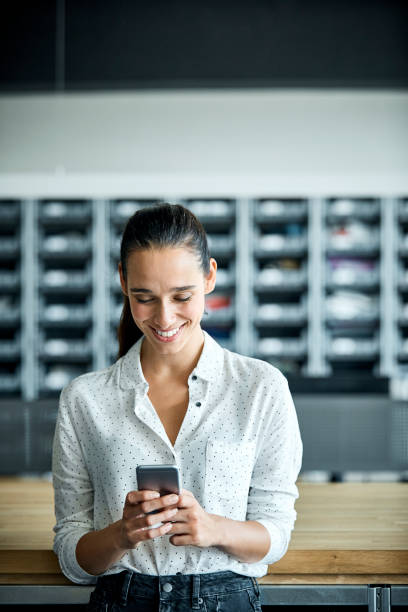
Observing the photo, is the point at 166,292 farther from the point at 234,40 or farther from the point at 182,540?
the point at 234,40

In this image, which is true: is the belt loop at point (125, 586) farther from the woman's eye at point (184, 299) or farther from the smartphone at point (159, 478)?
the woman's eye at point (184, 299)

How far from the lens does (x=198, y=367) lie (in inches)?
53.9

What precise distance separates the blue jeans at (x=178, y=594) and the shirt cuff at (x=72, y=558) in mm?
79

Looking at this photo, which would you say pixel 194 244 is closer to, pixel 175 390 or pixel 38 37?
pixel 175 390

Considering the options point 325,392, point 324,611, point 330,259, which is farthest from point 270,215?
point 324,611

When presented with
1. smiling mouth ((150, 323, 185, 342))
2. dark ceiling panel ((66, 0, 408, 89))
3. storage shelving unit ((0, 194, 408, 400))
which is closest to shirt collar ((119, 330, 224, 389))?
smiling mouth ((150, 323, 185, 342))

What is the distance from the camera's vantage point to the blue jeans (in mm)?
1243

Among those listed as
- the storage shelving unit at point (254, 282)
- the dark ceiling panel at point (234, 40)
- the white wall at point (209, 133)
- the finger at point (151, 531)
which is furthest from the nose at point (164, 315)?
the storage shelving unit at point (254, 282)

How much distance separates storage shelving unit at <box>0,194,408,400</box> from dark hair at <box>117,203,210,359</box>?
4444 mm

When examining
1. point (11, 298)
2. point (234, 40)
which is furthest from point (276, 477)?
point (11, 298)

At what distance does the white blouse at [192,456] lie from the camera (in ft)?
4.19

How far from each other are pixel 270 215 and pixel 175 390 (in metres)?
4.59

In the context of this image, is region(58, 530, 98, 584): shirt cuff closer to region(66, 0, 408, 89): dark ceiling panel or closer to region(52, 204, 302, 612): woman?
region(52, 204, 302, 612): woman

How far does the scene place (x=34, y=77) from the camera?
3848 millimetres
